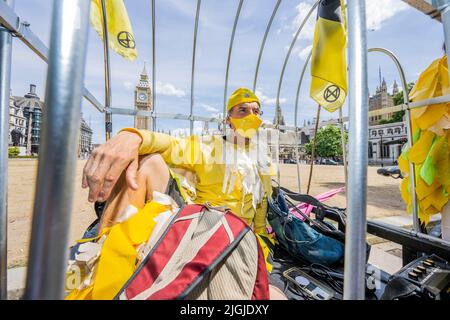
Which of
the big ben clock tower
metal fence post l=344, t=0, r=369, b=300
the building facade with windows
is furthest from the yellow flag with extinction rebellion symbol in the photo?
the building facade with windows

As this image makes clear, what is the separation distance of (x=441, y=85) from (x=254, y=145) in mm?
1508

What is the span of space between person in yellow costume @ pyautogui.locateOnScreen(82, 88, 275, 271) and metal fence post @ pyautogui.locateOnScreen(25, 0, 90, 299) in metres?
0.73

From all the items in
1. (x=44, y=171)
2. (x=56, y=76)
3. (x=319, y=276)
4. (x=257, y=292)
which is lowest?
(x=319, y=276)

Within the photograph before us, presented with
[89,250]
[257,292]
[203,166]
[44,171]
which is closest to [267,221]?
[203,166]

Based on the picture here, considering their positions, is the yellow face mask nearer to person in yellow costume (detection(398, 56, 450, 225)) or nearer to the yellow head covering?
the yellow head covering

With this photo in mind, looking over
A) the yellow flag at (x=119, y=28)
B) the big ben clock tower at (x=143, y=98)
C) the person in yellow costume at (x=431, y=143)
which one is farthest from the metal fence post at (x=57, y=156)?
the person in yellow costume at (x=431, y=143)

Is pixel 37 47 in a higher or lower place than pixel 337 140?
lower

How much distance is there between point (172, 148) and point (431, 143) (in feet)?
6.92

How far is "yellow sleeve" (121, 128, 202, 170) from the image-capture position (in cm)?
127

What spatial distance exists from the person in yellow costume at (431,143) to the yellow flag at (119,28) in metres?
2.33

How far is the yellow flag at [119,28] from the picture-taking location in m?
1.62

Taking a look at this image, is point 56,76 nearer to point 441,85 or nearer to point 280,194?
point 280,194

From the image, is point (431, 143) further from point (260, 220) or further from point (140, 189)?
point (140, 189)

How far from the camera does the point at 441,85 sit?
1.58 metres
